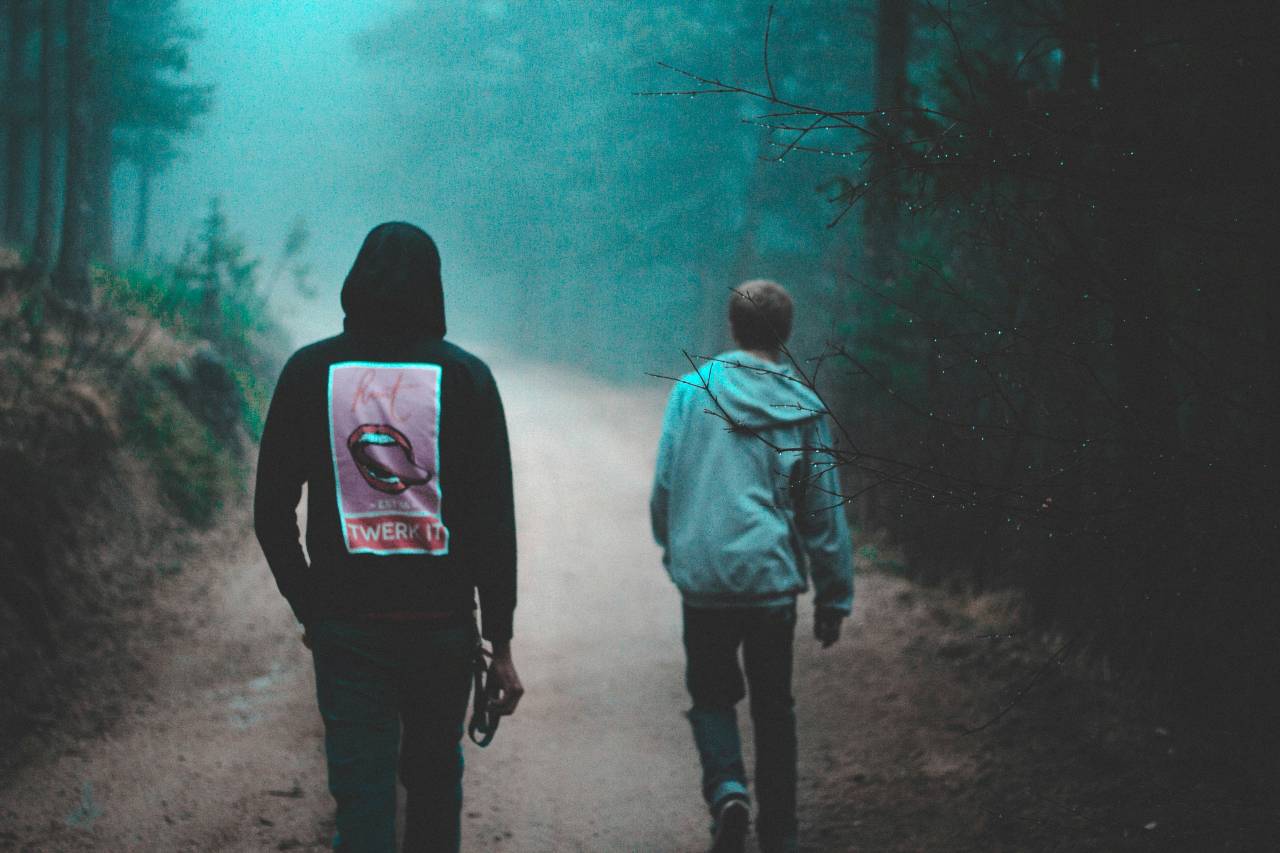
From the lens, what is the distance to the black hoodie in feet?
8.49

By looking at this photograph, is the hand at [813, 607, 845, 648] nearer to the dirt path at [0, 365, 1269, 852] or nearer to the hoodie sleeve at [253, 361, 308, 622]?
the dirt path at [0, 365, 1269, 852]

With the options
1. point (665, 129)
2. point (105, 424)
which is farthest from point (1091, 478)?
point (665, 129)

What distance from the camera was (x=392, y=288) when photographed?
2682 millimetres

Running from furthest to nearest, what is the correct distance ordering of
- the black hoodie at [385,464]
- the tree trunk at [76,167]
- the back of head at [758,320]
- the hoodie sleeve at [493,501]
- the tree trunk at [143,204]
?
the tree trunk at [143,204] < the tree trunk at [76,167] < the back of head at [758,320] < the hoodie sleeve at [493,501] < the black hoodie at [385,464]

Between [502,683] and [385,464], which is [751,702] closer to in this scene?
[502,683]

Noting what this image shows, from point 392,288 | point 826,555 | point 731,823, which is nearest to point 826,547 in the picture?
point 826,555

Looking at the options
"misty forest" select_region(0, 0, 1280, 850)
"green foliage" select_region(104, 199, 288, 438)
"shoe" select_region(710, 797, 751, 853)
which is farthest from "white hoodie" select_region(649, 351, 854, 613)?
"green foliage" select_region(104, 199, 288, 438)

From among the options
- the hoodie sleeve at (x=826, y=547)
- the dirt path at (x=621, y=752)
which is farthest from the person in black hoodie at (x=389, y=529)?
the dirt path at (x=621, y=752)

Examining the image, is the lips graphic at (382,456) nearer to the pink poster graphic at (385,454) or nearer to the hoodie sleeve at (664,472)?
the pink poster graphic at (385,454)

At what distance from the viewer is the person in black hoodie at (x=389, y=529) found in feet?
8.36

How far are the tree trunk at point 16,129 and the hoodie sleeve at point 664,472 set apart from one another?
50.8 ft

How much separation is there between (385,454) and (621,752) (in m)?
3.21

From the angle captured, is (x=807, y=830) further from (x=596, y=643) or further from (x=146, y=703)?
(x=146, y=703)

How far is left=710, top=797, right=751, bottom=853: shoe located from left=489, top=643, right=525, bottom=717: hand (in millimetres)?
1170
